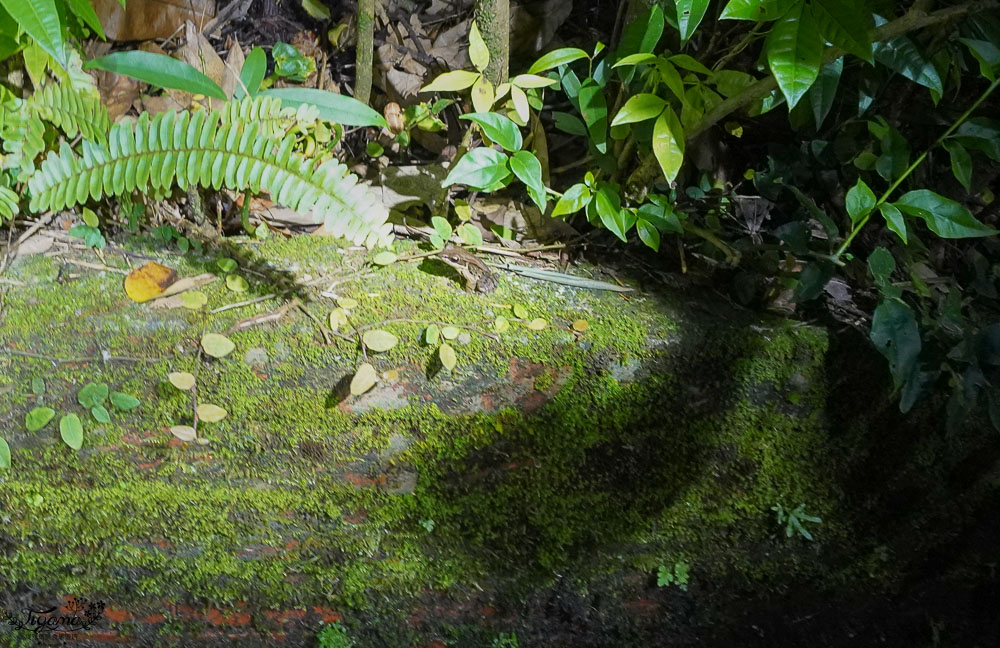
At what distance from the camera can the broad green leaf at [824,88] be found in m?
1.62

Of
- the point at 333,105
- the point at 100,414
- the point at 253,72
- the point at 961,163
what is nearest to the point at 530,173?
the point at 333,105

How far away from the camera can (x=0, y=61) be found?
181cm

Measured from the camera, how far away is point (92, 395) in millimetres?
1535

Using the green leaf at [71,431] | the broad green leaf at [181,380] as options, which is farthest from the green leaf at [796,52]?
the green leaf at [71,431]

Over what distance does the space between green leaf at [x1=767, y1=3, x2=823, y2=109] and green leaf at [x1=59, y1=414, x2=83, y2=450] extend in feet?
5.76

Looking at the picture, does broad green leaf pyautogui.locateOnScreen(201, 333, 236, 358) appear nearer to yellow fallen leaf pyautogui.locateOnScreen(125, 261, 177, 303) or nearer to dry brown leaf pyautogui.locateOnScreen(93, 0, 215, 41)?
yellow fallen leaf pyautogui.locateOnScreen(125, 261, 177, 303)

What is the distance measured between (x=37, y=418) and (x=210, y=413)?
1.32 feet

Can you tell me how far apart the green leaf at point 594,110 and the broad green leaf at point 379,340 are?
0.83 metres

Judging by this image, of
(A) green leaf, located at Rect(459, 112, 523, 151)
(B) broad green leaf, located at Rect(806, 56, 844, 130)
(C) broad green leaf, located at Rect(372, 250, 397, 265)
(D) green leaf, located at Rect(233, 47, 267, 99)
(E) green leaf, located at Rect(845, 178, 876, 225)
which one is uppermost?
(B) broad green leaf, located at Rect(806, 56, 844, 130)

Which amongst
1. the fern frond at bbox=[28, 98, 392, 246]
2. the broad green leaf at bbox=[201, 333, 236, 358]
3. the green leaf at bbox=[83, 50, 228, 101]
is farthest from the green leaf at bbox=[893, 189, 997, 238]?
the green leaf at bbox=[83, 50, 228, 101]

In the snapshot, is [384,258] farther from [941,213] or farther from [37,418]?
[941,213]

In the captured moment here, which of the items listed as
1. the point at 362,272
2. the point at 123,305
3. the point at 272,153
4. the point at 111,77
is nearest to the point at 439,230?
the point at 362,272

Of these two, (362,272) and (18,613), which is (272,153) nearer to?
(362,272)

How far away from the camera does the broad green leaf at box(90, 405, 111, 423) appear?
151 centimetres
